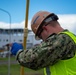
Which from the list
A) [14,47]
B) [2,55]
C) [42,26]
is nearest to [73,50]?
[42,26]

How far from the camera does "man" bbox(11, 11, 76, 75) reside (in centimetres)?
306

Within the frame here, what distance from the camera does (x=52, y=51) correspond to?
10.1 feet

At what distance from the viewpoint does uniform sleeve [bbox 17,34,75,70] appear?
3064 millimetres

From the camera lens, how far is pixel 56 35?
3.09 m

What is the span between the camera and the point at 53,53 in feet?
10.1

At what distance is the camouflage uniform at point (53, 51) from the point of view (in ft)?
10.1

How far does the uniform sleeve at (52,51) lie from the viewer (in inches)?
121

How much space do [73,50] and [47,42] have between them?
0.26 meters

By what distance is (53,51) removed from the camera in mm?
3070

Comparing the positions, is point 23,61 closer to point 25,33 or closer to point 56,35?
point 56,35

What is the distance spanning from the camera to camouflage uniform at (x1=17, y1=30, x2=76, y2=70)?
3.06 meters

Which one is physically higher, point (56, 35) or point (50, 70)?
point (56, 35)

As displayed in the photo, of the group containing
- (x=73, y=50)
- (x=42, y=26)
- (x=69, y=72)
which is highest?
(x=42, y=26)

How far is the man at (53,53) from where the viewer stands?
120 inches
